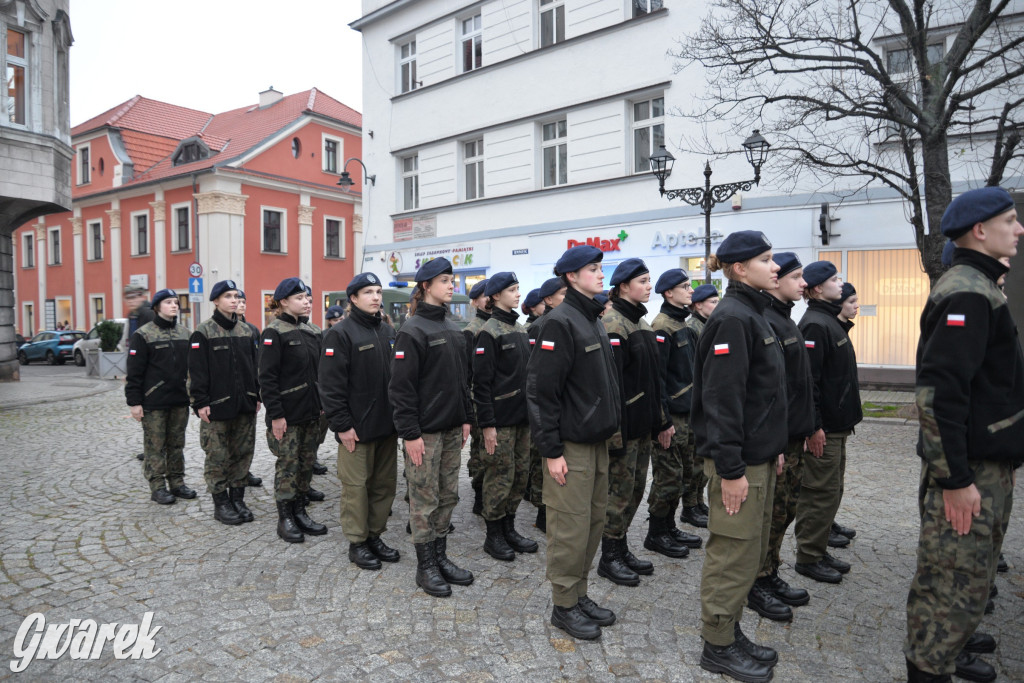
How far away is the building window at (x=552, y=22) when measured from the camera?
18.6 metres

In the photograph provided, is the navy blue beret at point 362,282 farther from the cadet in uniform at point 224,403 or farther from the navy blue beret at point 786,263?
the navy blue beret at point 786,263

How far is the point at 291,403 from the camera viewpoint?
5809mm

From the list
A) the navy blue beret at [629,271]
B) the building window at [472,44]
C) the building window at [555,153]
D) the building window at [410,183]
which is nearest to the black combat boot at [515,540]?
the navy blue beret at [629,271]

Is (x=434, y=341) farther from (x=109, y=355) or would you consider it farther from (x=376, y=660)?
(x=109, y=355)

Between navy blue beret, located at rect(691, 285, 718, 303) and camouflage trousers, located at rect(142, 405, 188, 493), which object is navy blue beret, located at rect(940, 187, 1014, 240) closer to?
navy blue beret, located at rect(691, 285, 718, 303)

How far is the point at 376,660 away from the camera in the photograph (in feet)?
11.6

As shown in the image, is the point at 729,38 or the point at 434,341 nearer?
the point at 434,341

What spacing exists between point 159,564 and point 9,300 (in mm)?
18836

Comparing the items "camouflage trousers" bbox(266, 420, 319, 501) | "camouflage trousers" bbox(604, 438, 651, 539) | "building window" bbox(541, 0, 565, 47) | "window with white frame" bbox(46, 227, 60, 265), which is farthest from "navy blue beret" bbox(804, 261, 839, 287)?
"window with white frame" bbox(46, 227, 60, 265)

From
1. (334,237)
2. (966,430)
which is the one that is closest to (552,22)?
(966,430)

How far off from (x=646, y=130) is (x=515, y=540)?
13751 millimetres

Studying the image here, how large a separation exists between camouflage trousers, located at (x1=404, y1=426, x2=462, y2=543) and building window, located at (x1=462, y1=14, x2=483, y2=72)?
18097 millimetres

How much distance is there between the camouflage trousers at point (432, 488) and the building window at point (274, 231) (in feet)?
104

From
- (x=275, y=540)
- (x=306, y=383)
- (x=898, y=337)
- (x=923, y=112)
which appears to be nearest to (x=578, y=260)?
(x=306, y=383)
